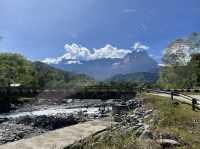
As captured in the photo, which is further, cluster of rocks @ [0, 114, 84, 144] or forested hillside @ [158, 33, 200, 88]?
forested hillside @ [158, 33, 200, 88]

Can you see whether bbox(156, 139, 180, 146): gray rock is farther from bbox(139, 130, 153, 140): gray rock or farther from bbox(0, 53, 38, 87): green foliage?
bbox(0, 53, 38, 87): green foliage

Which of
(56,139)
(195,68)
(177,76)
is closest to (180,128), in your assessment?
(56,139)

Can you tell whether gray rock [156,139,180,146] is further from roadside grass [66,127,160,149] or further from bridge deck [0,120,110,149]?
bridge deck [0,120,110,149]

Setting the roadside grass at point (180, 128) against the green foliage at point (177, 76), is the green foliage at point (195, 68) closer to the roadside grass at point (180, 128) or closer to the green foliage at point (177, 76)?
the green foliage at point (177, 76)

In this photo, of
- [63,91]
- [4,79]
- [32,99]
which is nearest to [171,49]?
[63,91]

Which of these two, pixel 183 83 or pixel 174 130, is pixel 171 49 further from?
pixel 174 130

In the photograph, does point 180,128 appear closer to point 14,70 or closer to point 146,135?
point 146,135

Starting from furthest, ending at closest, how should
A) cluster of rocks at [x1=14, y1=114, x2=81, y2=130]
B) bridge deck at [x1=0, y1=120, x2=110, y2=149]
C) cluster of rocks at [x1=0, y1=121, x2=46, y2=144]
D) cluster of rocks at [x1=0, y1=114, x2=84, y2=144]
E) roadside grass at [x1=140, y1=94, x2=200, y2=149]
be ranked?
cluster of rocks at [x1=14, y1=114, x2=81, y2=130], cluster of rocks at [x1=0, y1=114, x2=84, y2=144], cluster of rocks at [x1=0, y1=121, x2=46, y2=144], bridge deck at [x1=0, y1=120, x2=110, y2=149], roadside grass at [x1=140, y1=94, x2=200, y2=149]

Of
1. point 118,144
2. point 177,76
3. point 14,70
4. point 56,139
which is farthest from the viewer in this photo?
point 14,70

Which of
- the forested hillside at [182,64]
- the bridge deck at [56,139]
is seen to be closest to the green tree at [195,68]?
the forested hillside at [182,64]

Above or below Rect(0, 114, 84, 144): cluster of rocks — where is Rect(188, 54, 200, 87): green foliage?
above

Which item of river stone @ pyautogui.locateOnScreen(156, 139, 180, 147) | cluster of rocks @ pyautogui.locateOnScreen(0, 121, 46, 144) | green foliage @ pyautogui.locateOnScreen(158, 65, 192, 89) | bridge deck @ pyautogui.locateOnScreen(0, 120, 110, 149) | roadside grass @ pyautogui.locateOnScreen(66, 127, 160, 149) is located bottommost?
cluster of rocks @ pyautogui.locateOnScreen(0, 121, 46, 144)

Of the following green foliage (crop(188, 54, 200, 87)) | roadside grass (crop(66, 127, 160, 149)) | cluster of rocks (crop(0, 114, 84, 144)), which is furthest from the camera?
green foliage (crop(188, 54, 200, 87))

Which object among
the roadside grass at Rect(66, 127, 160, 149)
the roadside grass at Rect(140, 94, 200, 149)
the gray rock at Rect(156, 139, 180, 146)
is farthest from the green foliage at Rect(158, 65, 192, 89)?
the roadside grass at Rect(66, 127, 160, 149)
